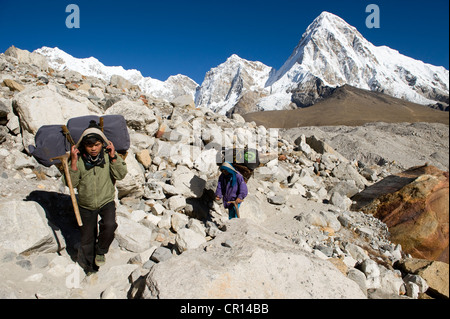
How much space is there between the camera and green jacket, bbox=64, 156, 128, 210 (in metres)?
2.70

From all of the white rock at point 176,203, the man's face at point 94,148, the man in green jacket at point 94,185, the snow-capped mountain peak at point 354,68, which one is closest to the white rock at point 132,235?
the man in green jacket at point 94,185

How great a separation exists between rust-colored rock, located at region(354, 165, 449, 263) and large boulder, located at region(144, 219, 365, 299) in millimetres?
3573

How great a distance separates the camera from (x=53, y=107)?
4.96 meters

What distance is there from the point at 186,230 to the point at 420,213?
5174 mm

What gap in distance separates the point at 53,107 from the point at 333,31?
9234 inches

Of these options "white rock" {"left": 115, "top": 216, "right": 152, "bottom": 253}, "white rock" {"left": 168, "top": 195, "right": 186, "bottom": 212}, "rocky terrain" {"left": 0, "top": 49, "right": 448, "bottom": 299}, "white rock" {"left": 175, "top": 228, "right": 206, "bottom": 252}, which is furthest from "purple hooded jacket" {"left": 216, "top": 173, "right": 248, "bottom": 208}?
"white rock" {"left": 115, "top": 216, "right": 152, "bottom": 253}

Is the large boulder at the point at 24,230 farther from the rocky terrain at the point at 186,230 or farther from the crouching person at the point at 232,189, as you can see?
the crouching person at the point at 232,189

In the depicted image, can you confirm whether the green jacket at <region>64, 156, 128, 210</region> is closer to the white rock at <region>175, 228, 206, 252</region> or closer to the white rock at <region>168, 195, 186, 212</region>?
the white rock at <region>175, 228, 206, 252</region>

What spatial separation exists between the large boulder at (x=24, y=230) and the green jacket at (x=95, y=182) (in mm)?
632

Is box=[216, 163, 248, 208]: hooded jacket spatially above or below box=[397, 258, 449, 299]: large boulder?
above

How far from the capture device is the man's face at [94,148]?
2588 mm

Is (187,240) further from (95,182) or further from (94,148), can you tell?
(94,148)

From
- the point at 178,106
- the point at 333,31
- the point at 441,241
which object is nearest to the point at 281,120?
the point at 178,106

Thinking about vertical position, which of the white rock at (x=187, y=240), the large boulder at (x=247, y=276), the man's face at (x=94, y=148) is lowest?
the large boulder at (x=247, y=276)
